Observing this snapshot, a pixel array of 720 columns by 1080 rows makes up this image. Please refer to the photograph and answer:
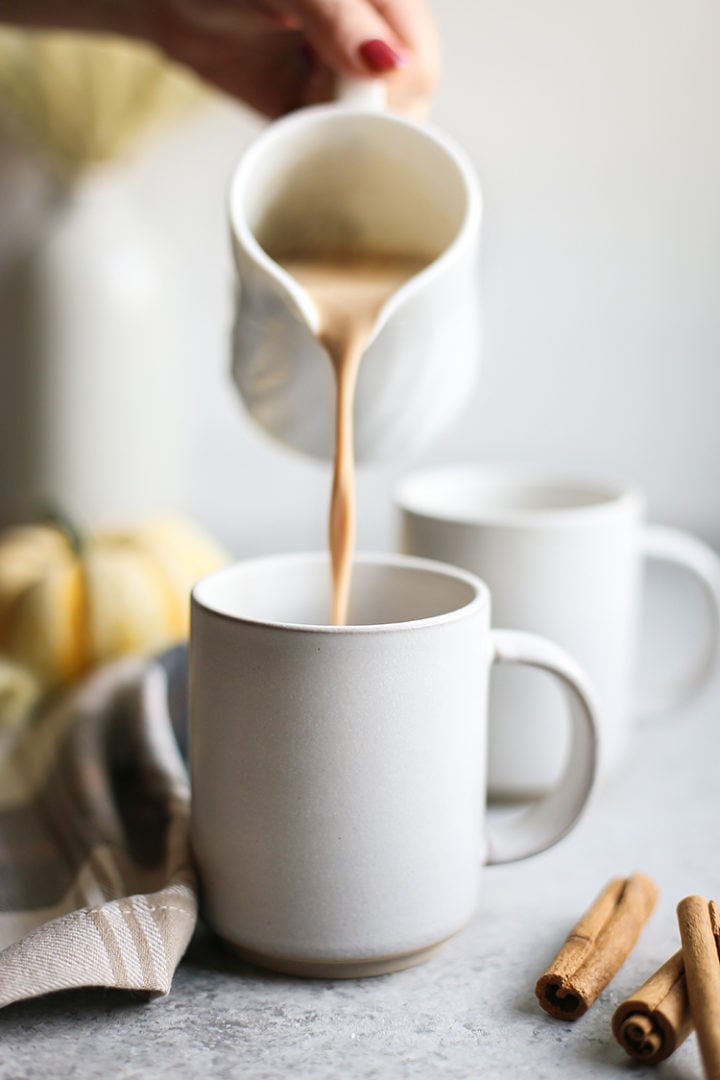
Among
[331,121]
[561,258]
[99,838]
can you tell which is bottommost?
[99,838]

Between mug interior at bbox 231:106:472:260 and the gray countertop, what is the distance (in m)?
0.40

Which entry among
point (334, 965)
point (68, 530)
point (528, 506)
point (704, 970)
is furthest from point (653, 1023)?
point (68, 530)

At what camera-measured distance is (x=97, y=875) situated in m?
0.70

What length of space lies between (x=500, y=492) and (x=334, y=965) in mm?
448

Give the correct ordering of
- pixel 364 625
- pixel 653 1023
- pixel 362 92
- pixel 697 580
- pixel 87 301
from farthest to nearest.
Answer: pixel 87 301 < pixel 697 580 < pixel 362 92 < pixel 364 625 < pixel 653 1023

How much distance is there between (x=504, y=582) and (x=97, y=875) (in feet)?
0.98

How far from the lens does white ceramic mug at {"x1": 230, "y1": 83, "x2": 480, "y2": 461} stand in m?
0.71

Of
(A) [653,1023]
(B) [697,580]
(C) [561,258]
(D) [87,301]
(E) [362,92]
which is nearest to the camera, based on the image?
(A) [653,1023]

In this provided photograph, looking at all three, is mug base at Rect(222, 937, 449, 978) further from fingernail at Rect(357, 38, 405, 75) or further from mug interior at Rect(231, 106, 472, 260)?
fingernail at Rect(357, 38, 405, 75)

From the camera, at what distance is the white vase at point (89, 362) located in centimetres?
124

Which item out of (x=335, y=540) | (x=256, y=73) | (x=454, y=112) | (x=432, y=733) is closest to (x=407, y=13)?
(x=256, y=73)

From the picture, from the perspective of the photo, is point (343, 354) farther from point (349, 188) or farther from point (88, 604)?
point (88, 604)

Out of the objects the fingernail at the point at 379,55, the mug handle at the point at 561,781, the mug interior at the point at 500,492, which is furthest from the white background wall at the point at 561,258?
the mug handle at the point at 561,781

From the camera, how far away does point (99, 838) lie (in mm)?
743
